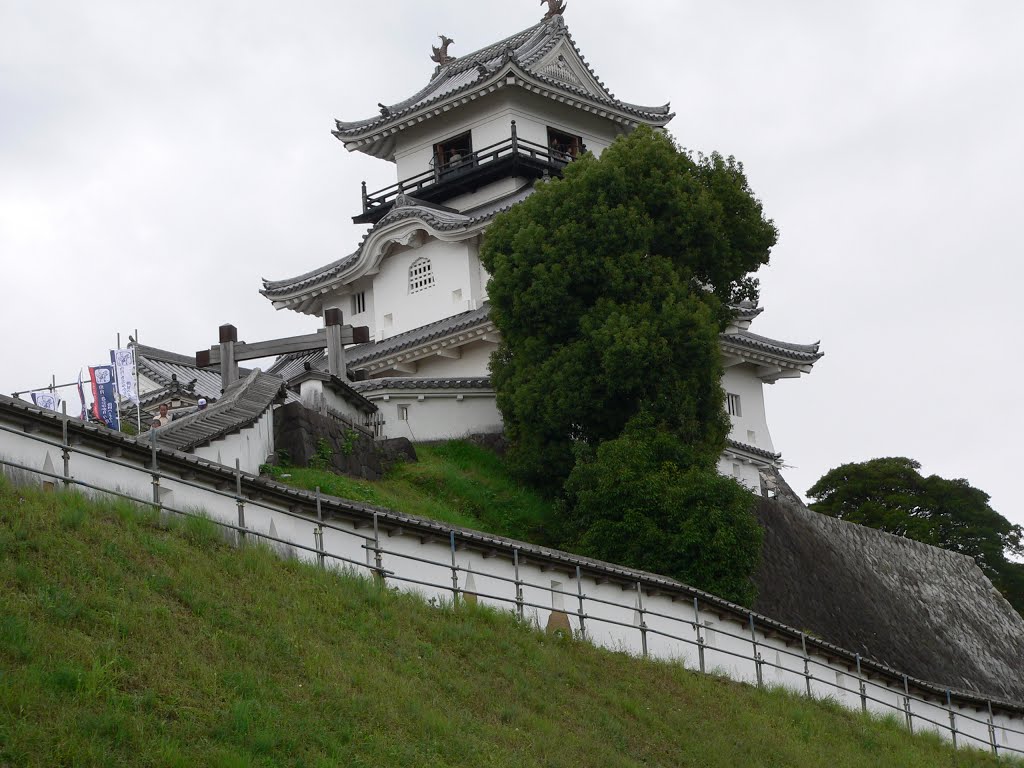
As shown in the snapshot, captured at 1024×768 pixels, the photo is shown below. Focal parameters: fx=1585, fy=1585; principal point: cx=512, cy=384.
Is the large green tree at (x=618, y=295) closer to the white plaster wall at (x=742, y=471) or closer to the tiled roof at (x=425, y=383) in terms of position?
the tiled roof at (x=425, y=383)

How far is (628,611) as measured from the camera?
79.1 ft

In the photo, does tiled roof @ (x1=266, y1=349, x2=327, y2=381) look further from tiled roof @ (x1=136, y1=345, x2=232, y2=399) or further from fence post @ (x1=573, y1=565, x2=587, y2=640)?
fence post @ (x1=573, y1=565, x2=587, y2=640)

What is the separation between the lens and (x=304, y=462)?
93.0ft

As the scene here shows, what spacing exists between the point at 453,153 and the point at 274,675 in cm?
3249

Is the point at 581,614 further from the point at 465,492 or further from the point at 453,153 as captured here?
the point at 453,153

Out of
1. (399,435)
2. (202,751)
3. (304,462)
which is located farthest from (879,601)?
(202,751)

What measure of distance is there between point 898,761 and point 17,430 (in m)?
13.0

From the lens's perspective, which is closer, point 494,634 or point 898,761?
point 494,634

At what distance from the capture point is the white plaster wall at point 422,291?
4147 centimetres

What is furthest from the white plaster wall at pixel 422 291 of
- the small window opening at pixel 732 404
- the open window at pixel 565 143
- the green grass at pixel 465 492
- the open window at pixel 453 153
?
the green grass at pixel 465 492

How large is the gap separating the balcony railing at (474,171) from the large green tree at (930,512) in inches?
618

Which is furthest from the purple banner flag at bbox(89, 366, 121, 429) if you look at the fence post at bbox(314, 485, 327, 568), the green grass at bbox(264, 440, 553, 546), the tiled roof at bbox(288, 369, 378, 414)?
the fence post at bbox(314, 485, 327, 568)

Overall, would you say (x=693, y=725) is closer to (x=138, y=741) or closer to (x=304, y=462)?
(x=138, y=741)

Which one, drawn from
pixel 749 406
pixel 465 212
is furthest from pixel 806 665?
pixel 465 212
